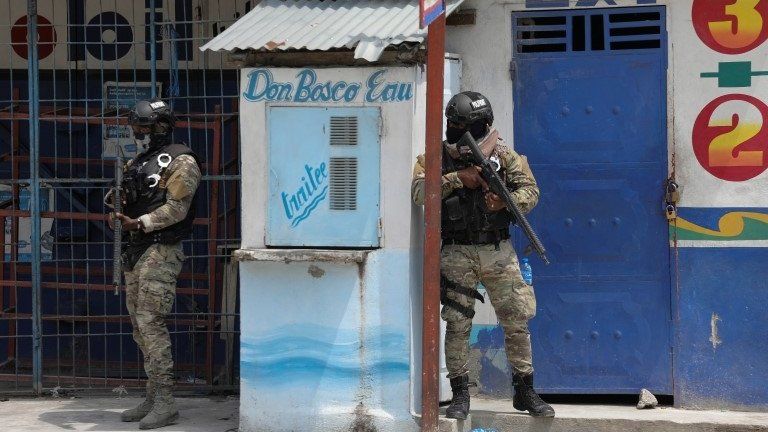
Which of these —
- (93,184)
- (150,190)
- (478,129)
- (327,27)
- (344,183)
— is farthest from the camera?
(93,184)

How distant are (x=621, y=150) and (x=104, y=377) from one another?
13.2 ft

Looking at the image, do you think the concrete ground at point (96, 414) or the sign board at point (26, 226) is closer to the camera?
the concrete ground at point (96, 414)

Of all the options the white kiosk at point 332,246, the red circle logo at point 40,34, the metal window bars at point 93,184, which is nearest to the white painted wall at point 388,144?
the white kiosk at point 332,246

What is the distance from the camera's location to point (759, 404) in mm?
6793

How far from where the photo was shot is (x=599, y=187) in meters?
6.88

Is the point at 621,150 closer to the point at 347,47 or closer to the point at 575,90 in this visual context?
the point at 575,90

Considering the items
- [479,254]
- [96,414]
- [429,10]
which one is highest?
[429,10]

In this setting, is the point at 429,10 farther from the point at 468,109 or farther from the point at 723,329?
the point at 723,329

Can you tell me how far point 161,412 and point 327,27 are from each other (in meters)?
2.47

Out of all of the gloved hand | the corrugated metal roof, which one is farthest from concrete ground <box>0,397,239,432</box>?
the corrugated metal roof

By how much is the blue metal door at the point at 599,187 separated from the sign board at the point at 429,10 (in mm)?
1582

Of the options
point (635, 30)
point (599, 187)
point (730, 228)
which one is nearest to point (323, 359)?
point (599, 187)

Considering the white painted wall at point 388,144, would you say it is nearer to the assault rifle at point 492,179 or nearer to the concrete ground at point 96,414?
the assault rifle at point 492,179

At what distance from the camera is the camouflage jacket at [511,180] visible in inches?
246
